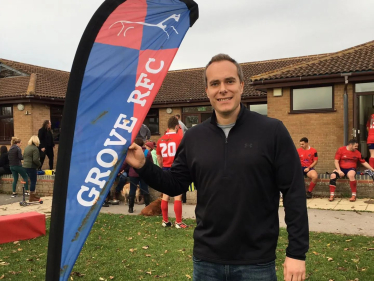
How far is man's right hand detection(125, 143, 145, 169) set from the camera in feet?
7.59

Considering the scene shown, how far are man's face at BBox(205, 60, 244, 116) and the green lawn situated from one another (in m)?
3.21

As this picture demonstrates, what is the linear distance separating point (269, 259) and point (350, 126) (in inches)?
463

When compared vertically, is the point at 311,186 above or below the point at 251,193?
below

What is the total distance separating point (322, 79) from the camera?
12.5 metres

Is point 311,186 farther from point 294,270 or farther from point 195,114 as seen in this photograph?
point 195,114

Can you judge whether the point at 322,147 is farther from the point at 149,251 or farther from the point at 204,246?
the point at 204,246

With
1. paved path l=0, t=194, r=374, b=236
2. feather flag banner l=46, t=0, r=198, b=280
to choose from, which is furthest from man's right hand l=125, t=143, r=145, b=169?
paved path l=0, t=194, r=374, b=236

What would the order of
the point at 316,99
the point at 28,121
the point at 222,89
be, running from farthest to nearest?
the point at 28,121, the point at 316,99, the point at 222,89

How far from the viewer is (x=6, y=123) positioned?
1967 centimetres

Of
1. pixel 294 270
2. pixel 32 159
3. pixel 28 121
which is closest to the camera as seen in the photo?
pixel 294 270

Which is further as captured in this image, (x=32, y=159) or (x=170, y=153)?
(x=32, y=159)

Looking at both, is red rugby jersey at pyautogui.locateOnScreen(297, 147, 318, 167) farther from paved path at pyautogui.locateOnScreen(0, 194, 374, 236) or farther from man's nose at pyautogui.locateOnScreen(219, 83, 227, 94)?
man's nose at pyautogui.locateOnScreen(219, 83, 227, 94)

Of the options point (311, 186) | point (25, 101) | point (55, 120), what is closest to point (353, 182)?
point (311, 186)

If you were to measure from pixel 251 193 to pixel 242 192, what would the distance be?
0.05m
